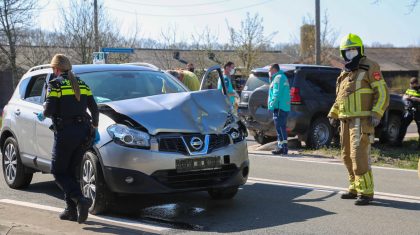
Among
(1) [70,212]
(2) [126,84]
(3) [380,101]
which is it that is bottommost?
(1) [70,212]

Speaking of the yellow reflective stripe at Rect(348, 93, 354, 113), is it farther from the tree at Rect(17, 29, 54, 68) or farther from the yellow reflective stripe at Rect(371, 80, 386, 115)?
the tree at Rect(17, 29, 54, 68)

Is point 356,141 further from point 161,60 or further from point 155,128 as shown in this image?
point 161,60

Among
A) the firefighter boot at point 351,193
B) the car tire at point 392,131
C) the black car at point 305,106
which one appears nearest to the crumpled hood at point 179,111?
the firefighter boot at point 351,193

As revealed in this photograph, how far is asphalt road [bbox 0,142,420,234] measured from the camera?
594 centimetres

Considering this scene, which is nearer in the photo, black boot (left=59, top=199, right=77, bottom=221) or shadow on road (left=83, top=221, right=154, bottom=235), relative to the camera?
shadow on road (left=83, top=221, right=154, bottom=235)

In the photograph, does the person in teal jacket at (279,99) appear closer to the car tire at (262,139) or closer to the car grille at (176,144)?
the car tire at (262,139)

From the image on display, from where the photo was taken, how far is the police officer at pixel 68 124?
5938 millimetres

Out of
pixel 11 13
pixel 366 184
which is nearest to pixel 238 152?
pixel 366 184

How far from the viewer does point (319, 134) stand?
12.4 meters

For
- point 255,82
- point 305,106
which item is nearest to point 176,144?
point 305,106

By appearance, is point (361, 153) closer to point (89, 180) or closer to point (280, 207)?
point (280, 207)

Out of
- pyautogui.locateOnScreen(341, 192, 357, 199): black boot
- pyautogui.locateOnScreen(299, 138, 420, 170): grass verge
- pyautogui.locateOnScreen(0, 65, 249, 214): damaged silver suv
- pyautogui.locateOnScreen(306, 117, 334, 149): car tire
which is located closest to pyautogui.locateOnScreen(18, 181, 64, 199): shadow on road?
pyautogui.locateOnScreen(0, 65, 249, 214): damaged silver suv

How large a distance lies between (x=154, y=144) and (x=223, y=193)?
58.3 inches

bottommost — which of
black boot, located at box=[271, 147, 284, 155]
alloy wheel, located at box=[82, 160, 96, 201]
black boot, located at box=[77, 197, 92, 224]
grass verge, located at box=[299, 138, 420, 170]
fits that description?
grass verge, located at box=[299, 138, 420, 170]
